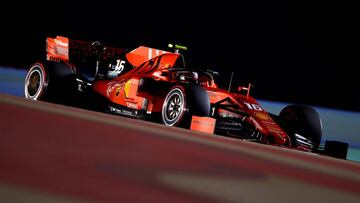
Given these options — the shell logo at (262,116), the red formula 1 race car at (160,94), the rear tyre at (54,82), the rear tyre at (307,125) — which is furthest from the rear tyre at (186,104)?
the rear tyre at (54,82)

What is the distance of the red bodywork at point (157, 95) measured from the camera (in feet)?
17.5

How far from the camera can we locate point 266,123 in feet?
17.6

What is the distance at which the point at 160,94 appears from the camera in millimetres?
5828

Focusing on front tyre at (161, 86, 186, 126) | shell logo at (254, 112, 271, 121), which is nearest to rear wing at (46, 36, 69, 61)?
front tyre at (161, 86, 186, 126)

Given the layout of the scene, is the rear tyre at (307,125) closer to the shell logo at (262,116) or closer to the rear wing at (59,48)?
the shell logo at (262,116)

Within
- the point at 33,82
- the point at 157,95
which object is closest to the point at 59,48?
the point at 33,82

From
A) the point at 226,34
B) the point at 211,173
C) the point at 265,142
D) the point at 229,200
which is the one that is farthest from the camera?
the point at 226,34

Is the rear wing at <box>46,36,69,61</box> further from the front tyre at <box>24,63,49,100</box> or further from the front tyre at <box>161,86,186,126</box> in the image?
the front tyre at <box>161,86,186,126</box>

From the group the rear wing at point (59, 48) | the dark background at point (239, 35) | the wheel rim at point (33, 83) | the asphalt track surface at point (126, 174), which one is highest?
the dark background at point (239, 35)

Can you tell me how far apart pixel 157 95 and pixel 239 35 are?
176 inches

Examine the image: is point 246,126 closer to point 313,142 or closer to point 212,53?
point 313,142

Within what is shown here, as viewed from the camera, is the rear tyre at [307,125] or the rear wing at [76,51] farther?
the rear wing at [76,51]

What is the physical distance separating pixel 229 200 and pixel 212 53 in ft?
Result: 28.4

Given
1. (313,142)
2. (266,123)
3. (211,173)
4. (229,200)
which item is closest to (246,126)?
(266,123)
